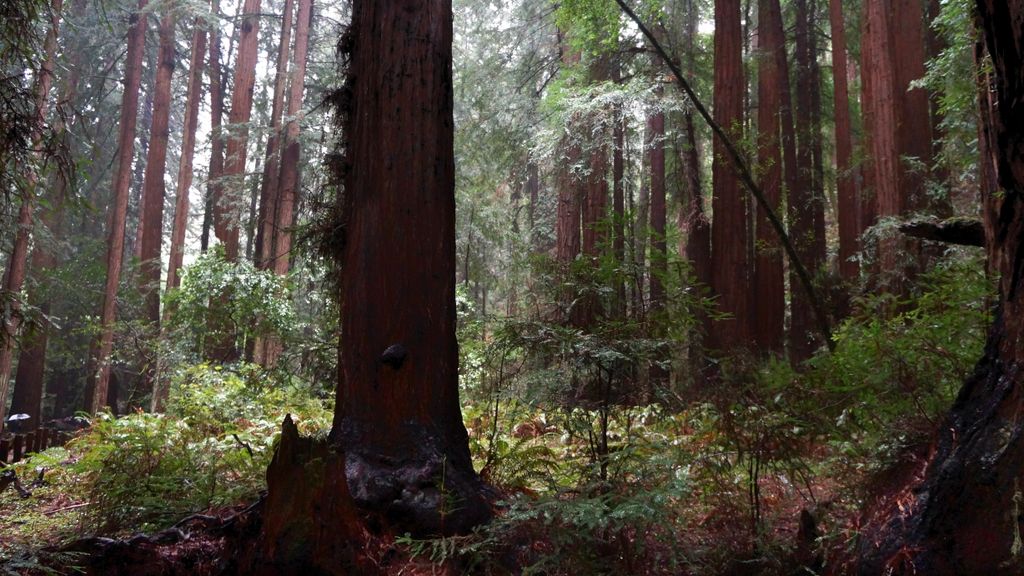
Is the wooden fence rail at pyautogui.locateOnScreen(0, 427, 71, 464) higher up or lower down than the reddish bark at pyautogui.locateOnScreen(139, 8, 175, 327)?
lower down

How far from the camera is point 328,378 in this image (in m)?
7.46

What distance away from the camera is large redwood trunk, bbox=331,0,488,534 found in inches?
157

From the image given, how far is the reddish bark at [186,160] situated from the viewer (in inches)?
718

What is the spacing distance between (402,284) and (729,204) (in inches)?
339

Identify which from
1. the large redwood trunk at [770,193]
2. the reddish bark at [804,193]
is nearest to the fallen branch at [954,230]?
the reddish bark at [804,193]

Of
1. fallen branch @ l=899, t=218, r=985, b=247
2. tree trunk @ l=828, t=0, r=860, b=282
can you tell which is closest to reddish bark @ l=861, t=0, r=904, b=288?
tree trunk @ l=828, t=0, r=860, b=282

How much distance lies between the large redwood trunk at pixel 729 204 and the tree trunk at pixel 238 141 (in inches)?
442

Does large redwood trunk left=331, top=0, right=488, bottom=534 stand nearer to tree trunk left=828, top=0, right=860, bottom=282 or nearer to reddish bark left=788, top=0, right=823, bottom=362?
reddish bark left=788, top=0, right=823, bottom=362

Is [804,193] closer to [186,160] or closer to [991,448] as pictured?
[991,448]

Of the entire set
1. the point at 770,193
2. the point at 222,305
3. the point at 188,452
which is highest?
the point at 770,193

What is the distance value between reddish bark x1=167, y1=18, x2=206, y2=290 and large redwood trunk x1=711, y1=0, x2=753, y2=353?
13.6 metres

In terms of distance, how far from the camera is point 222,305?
1168 cm

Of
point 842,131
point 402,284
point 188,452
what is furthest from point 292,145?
point 402,284

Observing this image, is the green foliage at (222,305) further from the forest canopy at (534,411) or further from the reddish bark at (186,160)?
the reddish bark at (186,160)
